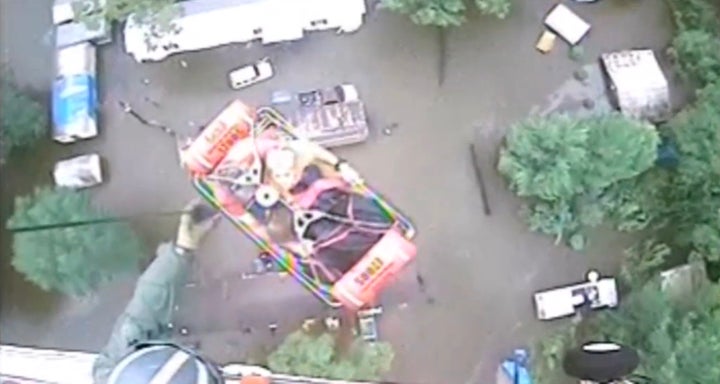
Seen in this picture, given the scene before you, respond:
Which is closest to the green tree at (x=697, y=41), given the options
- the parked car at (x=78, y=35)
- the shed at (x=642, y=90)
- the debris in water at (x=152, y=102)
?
the shed at (x=642, y=90)

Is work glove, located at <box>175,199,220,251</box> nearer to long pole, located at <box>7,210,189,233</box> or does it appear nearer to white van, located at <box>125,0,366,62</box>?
long pole, located at <box>7,210,189,233</box>

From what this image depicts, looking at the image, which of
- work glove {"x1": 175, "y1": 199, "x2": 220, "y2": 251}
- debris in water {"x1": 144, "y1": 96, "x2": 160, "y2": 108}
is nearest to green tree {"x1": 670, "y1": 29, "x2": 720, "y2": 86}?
work glove {"x1": 175, "y1": 199, "x2": 220, "y2": 251}

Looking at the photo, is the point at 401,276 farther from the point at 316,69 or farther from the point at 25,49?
the point at 25,49

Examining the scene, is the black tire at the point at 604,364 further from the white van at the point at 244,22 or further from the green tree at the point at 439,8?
the white van at the point at 244,22

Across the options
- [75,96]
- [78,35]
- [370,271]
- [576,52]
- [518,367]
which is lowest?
[518,367]

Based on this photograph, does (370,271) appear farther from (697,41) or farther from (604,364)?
(697,41)

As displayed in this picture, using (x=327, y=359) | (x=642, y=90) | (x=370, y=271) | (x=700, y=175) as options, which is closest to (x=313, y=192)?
(x=370, y=271)
